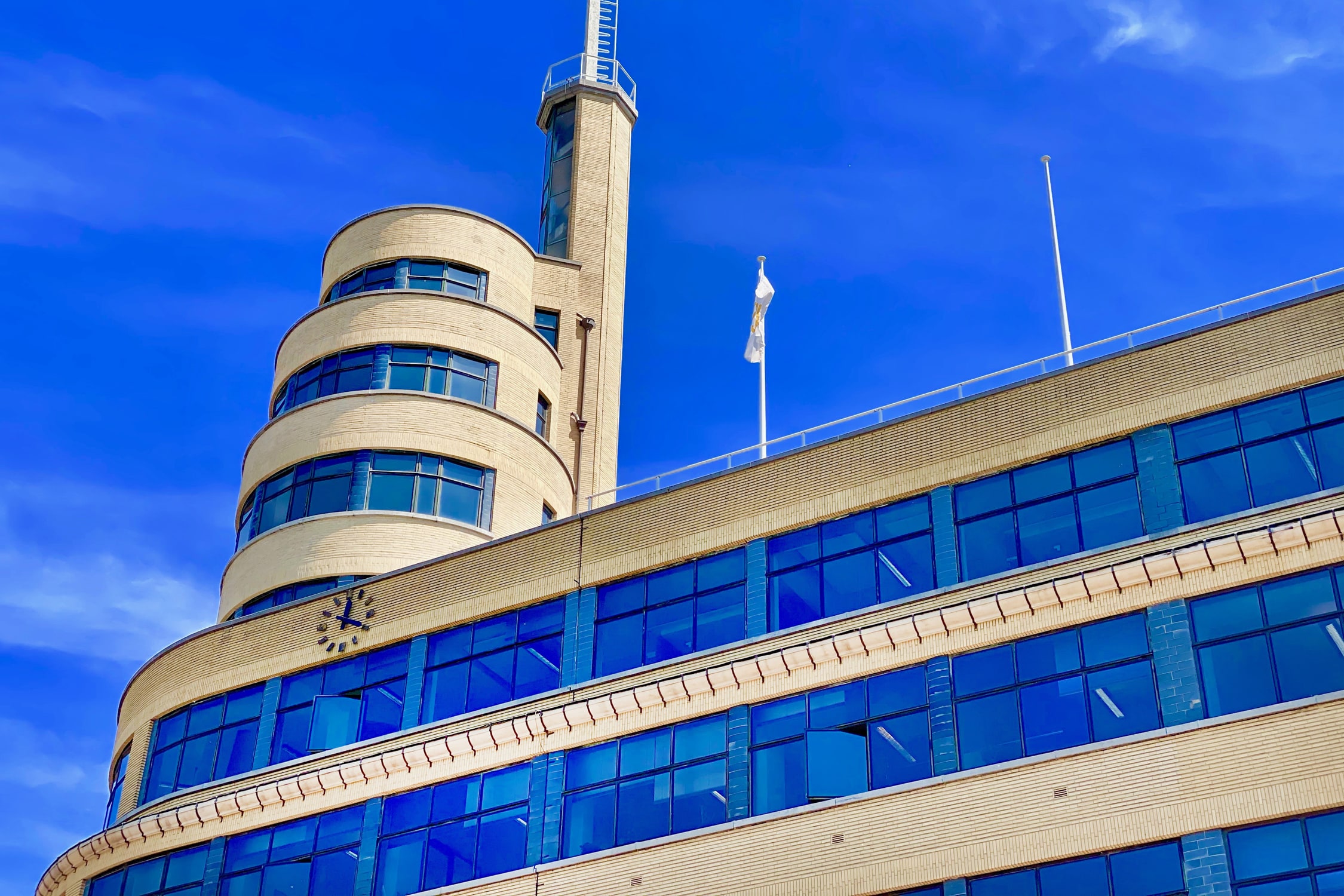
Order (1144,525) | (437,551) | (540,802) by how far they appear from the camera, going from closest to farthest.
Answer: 1. (1144,525)
2. (540,802)
3. (437,551)

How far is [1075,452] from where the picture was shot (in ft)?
99.3

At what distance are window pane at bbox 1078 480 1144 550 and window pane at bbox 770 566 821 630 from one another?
499 cm

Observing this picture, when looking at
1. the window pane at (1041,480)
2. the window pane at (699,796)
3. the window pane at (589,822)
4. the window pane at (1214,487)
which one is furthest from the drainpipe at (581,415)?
the window pane at (1214,487)

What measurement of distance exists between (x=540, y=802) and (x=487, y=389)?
14088 millimetres

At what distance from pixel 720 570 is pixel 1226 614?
965 cm

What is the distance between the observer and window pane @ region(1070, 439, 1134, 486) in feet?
97.3

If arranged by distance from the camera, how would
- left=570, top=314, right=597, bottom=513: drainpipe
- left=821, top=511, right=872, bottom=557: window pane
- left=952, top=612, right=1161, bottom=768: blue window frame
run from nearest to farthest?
left=952, top=612, right=1161, bottom=768: blue window frame
left=821, top=511, right=872, bottom=557: window pane
left=570, top=314, right=597, bottom=513: drainpipe

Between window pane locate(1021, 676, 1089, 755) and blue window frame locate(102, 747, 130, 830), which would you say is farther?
blue window frame locate(102, 747, 130, 830)

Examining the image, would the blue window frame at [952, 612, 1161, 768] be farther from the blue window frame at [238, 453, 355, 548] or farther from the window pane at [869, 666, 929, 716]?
the blue window frame at [238, 453, 355, 548]

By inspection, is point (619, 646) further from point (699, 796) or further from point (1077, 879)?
point (1077, 879)

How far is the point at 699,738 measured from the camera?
31094 mm

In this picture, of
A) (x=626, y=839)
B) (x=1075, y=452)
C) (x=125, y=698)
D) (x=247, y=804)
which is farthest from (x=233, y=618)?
(x=1075, y=452)

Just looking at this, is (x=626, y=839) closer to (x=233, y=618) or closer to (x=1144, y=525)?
(x=1144, y=525)

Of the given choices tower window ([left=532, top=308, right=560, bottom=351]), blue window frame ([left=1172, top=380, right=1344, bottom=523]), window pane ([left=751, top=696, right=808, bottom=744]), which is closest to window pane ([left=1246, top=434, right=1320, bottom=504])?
blue window frame ([left=1172, top=380, right=1344, bottom=523])
